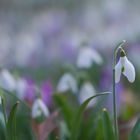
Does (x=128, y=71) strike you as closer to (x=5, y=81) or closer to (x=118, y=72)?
(x=118, y=72)

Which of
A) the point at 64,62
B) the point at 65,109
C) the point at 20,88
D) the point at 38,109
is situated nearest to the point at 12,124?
the point at 38,109

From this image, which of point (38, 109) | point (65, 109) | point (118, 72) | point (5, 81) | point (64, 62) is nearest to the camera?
point (118, 72)

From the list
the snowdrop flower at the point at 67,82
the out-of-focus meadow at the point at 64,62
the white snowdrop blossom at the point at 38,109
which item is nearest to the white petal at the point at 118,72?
the out-of-focus meadow at the point at 64,62

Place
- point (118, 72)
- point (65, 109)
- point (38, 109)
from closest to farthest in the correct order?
point (118, 72)
point (38, 109)
point (65, 109)

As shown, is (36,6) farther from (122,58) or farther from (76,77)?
(122,58)

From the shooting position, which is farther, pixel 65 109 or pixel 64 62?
pixel 64 62

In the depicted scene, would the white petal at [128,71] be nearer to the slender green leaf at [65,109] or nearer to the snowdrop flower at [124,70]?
the snowdrop flower at [124,70]

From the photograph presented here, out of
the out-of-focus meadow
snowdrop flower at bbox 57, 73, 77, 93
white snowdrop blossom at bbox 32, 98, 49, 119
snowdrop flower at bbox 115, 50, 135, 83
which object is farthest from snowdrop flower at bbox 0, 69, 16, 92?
snowdrop flower at bbox 115, 50, 135, 83

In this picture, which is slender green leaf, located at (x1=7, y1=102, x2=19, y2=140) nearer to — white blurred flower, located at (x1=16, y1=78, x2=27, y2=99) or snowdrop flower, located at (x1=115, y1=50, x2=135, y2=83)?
snowdrop flower, located at (x1=115, y1=50, x2=135, y2=83)
